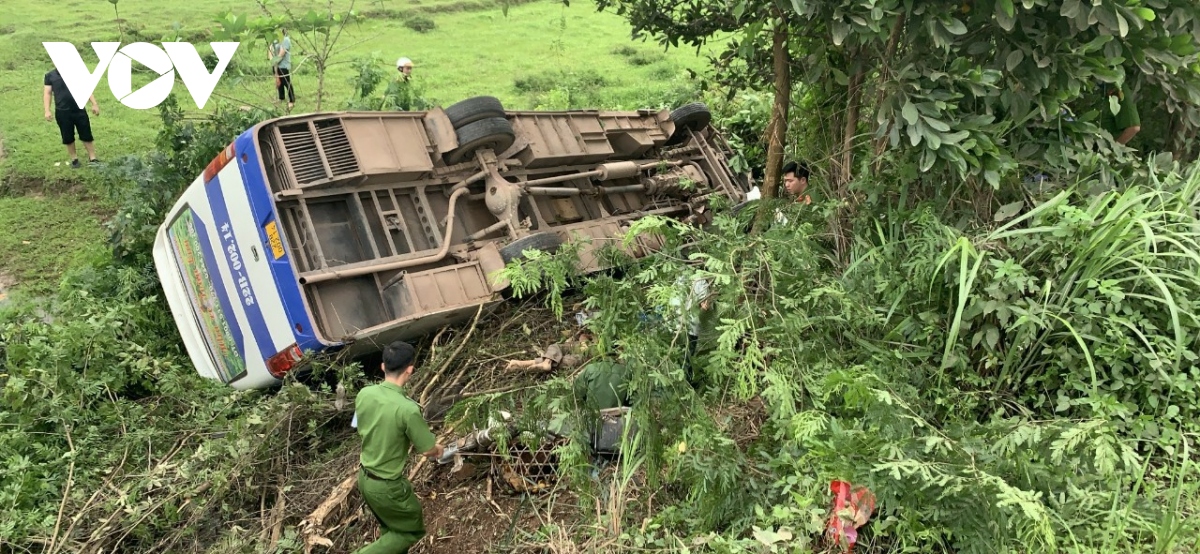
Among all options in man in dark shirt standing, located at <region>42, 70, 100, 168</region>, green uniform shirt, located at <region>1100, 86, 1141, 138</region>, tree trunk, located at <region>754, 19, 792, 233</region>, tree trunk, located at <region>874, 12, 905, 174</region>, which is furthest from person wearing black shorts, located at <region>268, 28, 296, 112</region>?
green uniform shirt, located at <region>1100, 86, 1141, 138</region>

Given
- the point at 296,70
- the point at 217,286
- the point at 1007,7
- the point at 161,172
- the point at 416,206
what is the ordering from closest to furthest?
the point at 1007,7 < the point at 217,286 < the point at 416,206 < the point at 161,172 < the point at 296,70

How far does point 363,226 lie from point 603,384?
2.21 m

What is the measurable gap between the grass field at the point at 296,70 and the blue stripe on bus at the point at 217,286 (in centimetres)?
269

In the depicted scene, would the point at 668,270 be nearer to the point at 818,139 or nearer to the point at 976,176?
the point at 976,176

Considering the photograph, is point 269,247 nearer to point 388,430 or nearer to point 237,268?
point 237,268

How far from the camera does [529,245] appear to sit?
4.80 metres

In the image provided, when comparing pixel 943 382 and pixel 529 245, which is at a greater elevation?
pixel 529 245

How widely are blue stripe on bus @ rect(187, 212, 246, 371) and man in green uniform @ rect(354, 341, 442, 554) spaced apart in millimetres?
1996

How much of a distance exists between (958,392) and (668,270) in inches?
53.5

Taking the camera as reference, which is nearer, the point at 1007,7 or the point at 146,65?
the point at 1007,7

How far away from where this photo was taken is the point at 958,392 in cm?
304

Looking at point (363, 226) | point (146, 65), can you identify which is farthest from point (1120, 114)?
point (146, 65)

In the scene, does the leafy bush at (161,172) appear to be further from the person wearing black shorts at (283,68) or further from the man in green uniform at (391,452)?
the man in green uniform at (391,452)

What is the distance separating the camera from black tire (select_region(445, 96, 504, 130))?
5301mm
